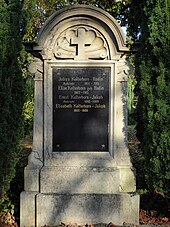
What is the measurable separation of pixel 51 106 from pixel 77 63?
0.72 m

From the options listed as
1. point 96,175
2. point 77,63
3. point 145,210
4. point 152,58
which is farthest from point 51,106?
point 145,210

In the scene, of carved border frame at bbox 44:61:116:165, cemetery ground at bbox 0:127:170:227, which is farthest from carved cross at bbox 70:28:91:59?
cemetery ground at bbox 0:127:170:227

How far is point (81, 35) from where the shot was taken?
545 centimetres

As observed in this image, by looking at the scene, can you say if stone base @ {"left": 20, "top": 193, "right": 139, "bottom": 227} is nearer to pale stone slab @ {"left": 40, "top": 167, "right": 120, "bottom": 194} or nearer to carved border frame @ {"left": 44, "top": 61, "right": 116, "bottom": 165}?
pale stone slab @ {"left": 40, "top": 167, "right": 120, "bottom": 194}

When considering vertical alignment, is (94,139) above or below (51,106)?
below

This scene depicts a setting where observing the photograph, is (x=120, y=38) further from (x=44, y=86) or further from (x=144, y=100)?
(x=44, y=86)

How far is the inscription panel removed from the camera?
5.46 metres

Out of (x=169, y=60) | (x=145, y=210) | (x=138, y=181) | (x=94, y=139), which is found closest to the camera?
(x=169, y=60)

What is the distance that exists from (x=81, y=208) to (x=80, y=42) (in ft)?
7.70

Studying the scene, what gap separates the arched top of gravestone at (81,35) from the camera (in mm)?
5336

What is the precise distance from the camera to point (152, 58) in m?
5.30

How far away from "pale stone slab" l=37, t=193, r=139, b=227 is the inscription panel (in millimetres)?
692

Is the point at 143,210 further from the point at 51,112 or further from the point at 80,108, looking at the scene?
the point at 51,112

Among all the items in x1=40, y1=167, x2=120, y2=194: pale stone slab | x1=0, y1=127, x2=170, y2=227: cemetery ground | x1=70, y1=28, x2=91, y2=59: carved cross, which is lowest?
x1=0, y1=127, x2=170, y2=227: cemetery ground
